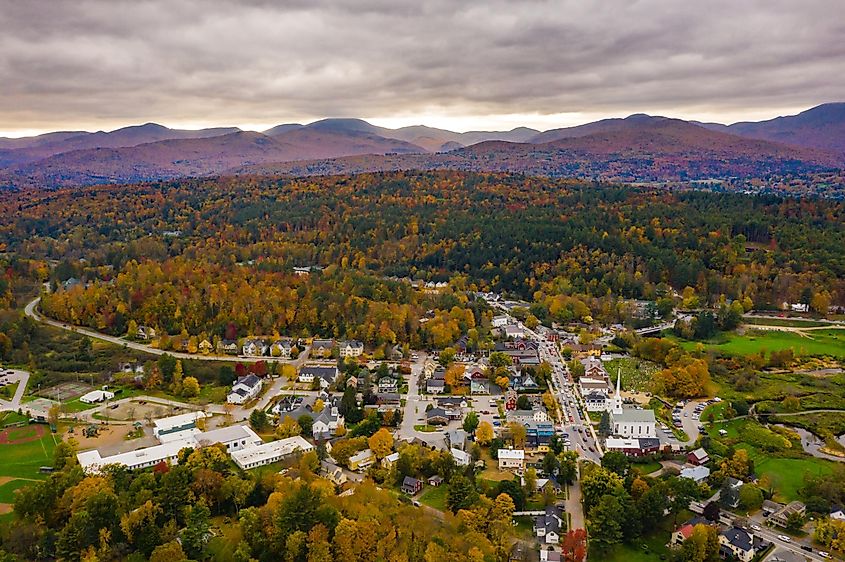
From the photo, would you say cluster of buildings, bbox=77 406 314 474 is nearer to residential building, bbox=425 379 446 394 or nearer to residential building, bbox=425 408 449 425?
residential building, bbox=425 408 449 425

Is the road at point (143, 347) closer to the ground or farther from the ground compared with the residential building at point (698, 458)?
farther from the ground

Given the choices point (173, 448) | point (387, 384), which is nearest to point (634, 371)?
point (387, 384)

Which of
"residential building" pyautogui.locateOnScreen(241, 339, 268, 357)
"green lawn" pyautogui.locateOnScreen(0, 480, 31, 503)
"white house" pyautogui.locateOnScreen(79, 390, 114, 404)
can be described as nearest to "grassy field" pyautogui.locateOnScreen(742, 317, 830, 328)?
"residential building" pyautogui.locateOnScreen(241, 339, 268, 357)

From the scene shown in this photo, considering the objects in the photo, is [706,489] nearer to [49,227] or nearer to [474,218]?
[474,218]

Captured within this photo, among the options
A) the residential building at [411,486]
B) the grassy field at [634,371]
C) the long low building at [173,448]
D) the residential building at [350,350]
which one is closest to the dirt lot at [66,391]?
the long low building at [173,448]

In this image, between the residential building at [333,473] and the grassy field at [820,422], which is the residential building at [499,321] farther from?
the residential building at [333,473]

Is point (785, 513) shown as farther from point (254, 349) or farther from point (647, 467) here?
point (254, 349)
